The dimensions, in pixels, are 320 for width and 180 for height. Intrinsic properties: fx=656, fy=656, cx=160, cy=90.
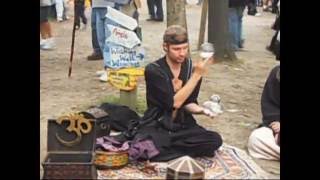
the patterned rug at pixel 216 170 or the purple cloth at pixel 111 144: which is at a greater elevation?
the purple cloth at pixel 111 144

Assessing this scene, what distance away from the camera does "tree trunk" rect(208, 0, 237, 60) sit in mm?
5504

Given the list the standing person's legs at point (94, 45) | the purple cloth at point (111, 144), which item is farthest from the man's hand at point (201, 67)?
the standing person's legs at point (94, 45)

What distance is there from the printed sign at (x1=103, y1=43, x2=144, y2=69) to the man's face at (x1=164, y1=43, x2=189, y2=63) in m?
0.82

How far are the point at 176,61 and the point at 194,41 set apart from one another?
1.57 metres

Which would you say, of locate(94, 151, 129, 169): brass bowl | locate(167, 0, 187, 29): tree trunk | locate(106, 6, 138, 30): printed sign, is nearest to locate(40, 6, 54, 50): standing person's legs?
locate(106, 6, 138, 30): printed sign

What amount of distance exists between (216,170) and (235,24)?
7.24 ft

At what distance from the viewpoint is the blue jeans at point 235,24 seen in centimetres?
560

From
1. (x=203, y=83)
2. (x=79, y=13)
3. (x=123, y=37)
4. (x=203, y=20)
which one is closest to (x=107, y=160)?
(x=123, y=37)

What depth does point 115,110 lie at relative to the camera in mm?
4352

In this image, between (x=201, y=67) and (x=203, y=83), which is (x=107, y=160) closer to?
(x=201, y=67)

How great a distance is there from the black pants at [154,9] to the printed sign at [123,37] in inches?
9.3

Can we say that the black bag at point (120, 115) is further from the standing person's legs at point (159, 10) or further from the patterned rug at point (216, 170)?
the standing person's legs at point (159, 10)
